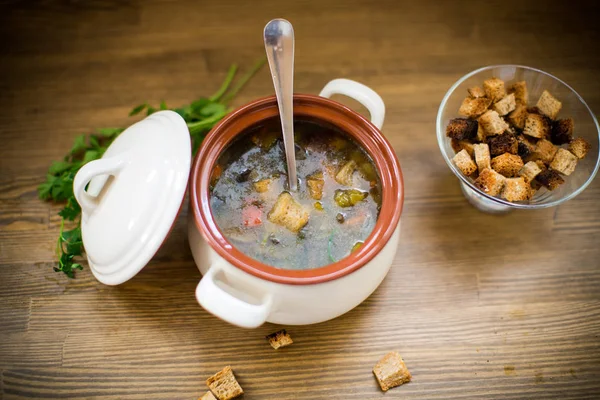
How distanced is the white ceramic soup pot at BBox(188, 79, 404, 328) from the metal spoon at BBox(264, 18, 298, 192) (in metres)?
0.08

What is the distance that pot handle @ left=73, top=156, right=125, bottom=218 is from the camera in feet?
4.41

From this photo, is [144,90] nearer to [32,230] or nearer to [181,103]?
[181,103]

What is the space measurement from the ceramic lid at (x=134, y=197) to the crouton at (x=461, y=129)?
70 centimetres

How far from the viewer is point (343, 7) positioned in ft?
6.48

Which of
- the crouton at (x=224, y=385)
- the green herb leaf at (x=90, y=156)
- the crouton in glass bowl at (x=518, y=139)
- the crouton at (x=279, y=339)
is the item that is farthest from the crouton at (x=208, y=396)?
the crouton in glass bowl at (x=518, y=139)

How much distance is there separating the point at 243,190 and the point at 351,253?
0.30 meters

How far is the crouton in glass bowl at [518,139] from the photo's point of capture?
1.59m

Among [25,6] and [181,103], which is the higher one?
[25,6]

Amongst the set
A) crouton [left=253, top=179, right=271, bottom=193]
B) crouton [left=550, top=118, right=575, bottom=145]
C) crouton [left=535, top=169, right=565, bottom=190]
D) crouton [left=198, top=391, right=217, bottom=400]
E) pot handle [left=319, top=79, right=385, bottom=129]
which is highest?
pot handle [left=319, top=79, right=385, bottom=129]

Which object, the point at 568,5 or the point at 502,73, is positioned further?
the point at 568,5

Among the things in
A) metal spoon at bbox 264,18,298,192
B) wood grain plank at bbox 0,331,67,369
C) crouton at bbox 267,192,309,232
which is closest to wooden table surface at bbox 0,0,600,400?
wood grain plank at bbox 0,331,67,369

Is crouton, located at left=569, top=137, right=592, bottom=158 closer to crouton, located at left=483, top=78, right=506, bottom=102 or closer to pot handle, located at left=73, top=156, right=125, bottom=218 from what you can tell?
crouton, located at left=483, top=78, right=506, bottom=102

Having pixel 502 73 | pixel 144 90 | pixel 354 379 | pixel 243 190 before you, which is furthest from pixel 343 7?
pixel 354 379

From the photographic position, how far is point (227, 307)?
128 centimetres
